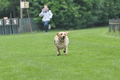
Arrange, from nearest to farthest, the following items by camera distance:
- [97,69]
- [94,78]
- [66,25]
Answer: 1. [94,78]
2. [97,69]
3. [66,25]

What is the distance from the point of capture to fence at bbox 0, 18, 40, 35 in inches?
1292

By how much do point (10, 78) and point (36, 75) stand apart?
69 centimetres

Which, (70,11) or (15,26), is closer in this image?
(15,26)

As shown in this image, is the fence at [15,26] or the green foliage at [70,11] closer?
the fence at [15,26]

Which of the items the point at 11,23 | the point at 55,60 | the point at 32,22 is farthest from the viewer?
the point at 32,22

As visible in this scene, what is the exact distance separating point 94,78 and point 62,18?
2972cm

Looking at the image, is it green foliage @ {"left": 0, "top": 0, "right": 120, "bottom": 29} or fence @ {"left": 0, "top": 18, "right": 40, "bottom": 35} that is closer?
fence @ {"left": 0, "top": 18, "right": 40, "bottom": 35}

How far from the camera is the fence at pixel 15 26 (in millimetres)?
32828

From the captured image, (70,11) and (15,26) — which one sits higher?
(70,11)

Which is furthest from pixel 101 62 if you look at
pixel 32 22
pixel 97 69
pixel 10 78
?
pixel 32 22

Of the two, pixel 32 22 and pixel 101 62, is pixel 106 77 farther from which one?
pixel 32 22

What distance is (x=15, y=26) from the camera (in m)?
33.9

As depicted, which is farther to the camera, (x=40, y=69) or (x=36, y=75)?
(x=40, y=69)

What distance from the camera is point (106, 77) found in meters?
8.15
